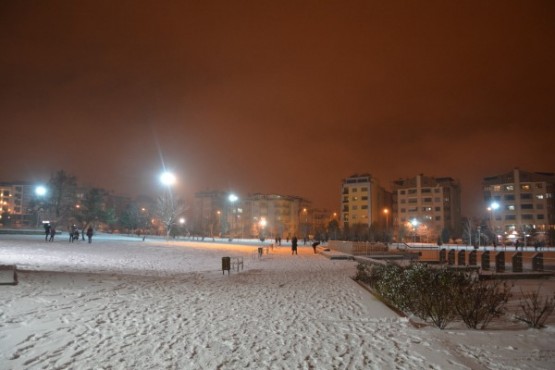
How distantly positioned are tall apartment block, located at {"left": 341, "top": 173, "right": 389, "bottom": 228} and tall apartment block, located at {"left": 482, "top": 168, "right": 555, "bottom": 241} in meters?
28.5

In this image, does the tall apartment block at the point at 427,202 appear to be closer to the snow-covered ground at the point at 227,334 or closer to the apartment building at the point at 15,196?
the snow-covered ground at the point at 227,334

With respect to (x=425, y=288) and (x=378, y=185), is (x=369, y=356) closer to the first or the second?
(x=425, y=288)

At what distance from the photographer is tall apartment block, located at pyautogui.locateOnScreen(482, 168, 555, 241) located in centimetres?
8606

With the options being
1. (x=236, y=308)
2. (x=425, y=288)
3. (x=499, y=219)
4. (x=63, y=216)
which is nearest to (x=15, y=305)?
(x=236, y=308)

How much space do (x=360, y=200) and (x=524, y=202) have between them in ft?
123

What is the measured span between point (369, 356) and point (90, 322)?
233 inches

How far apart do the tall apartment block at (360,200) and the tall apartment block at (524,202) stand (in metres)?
28.5

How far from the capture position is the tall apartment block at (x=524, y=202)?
282 ft

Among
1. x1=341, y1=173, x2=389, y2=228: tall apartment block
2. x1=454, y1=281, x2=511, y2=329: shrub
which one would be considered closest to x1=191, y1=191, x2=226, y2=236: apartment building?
x1=341, y1=173, x2=389, y2=228: tall apartment block

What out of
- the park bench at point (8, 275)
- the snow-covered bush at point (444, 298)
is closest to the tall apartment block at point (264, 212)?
the park bench at point (8, 275)

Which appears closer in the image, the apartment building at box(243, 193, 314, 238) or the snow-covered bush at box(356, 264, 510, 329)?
the snow-covered bush at box(356, 264, 510, 329)

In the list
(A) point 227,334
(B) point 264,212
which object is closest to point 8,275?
(A) point 227,334

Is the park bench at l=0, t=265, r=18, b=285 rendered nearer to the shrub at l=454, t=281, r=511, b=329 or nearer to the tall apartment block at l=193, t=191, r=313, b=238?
the shrub at l=454, t=281, r=511, b=329

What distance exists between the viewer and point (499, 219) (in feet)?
297
